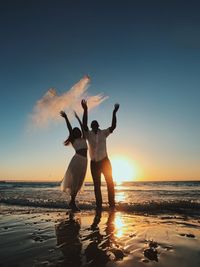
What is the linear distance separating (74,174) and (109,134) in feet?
6.67

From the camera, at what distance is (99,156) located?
33.5ft

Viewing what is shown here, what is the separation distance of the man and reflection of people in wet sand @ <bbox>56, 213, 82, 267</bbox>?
298cm

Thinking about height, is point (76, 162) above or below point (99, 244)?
above

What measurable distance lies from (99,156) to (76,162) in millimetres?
1082

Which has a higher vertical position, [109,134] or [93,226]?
[109,134]

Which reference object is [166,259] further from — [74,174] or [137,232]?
[74,174]

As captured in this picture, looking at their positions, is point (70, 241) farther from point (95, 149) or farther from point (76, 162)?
point (76, 162)

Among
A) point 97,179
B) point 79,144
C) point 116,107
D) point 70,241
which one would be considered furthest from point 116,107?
point 70,241

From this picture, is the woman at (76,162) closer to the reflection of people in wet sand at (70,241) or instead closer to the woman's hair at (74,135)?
the woman's hair at (74,135)

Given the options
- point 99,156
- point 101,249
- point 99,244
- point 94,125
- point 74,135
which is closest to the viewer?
point 101,249

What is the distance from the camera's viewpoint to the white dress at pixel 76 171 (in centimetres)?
1079

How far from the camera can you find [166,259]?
3.95m

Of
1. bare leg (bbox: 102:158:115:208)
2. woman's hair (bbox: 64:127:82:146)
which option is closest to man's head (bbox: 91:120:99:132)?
woman's hair (bbox: 64:127:82:146)

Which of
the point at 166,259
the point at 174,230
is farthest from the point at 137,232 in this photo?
the point at 166,259
